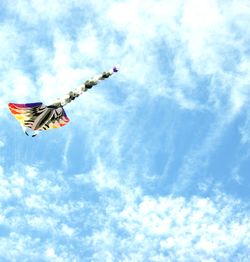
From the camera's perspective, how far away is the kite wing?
88.6 m

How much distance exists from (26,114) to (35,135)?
16.7ft

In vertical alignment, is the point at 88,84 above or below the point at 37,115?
below

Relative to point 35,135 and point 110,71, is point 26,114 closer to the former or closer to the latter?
point 35,135

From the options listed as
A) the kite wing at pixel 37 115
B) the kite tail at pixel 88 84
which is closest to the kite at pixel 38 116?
the kite wing at pixel 37 115

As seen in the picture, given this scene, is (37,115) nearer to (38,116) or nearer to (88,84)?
(38,116)

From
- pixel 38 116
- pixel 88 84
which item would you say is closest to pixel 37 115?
pixel 38 116

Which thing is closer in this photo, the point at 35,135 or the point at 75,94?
the point at 75,94

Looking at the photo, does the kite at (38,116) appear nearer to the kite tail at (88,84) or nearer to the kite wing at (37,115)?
the kite wing at (37,115)

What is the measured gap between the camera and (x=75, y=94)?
259ft

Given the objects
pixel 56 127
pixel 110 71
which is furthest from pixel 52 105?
pixel 110 71

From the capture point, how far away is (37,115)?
89.7 m

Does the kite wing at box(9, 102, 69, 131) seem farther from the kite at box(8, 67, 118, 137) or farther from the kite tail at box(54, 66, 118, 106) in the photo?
the kite tail at box(54, 66, 118, 106)

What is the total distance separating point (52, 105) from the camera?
86.2m

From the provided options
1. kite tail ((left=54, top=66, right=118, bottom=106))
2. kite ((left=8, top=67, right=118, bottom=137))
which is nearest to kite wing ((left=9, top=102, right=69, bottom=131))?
kite ((left=8, top=67, right=118, bottom=137))
